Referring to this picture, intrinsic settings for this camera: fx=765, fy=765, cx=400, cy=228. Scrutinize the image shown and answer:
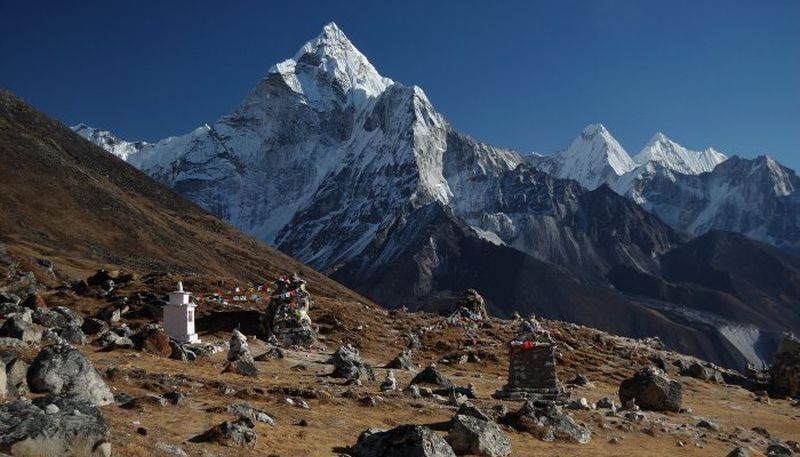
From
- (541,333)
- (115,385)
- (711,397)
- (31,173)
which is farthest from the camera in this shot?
(31,173)

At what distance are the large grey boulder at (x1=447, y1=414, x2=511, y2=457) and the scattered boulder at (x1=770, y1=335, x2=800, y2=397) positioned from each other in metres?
40.5

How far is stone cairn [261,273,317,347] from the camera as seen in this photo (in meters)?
44.9

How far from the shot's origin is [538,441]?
77.7 feet

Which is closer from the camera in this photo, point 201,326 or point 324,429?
point 324,429

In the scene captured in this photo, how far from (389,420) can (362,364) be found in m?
10.7

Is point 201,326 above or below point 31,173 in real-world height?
below

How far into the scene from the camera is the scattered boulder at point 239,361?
30406 mm

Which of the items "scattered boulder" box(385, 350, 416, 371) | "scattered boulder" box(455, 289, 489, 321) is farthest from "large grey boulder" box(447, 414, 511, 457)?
"scattered boulder" box(455, 289, 489, 321)

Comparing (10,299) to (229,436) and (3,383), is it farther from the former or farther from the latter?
(229,436)

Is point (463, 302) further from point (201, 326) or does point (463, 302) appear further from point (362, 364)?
point (362, 364)

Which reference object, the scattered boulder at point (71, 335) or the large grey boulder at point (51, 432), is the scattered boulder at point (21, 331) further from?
the large grey boulder at point (51, 432)

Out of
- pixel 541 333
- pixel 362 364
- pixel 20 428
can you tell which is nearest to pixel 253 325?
pixel 362 364

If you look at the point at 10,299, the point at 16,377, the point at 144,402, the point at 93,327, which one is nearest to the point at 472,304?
the point at 93,327

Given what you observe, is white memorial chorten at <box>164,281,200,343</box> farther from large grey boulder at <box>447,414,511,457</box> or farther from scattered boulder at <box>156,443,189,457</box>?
scattered boulder at <box>156,443,189,457</box>
